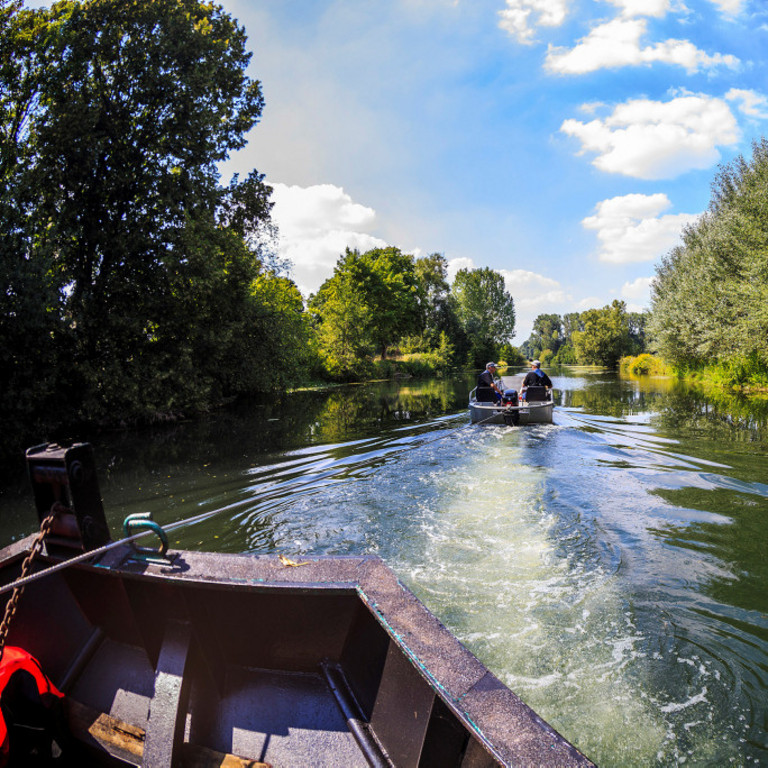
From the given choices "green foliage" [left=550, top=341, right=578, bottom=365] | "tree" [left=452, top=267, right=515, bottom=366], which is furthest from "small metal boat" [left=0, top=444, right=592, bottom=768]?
"green foliage" [left=550, top=341, right=578, bottom=365]

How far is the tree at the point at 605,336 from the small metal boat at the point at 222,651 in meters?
70.9

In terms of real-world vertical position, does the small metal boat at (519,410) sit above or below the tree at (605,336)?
below

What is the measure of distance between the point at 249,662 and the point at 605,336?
74417 mm

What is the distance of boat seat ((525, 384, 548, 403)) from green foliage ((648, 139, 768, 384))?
11.3 meters

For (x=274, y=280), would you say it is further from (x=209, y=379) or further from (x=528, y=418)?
(x=528, y=418)

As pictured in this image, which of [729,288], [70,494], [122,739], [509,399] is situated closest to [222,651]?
[122,739]

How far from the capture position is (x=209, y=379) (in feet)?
55.8

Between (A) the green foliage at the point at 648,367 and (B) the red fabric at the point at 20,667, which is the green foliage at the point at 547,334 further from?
(B) the red fabric at the point at 20,667

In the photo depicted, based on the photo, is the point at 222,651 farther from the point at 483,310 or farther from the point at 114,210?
the point at 483,310

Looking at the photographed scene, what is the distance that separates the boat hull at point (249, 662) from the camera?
205 centimetres

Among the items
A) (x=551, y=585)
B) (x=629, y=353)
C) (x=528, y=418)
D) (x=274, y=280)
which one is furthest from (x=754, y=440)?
(x=629, y=353)

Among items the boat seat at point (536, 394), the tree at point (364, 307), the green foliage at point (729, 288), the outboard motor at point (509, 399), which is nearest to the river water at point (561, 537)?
the boat seat at point (536, 394)

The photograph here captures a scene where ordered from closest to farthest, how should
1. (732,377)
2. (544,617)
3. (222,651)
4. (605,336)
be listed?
(222,651), (544,617), (732,377), (605,336)

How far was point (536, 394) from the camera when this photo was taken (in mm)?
13508
